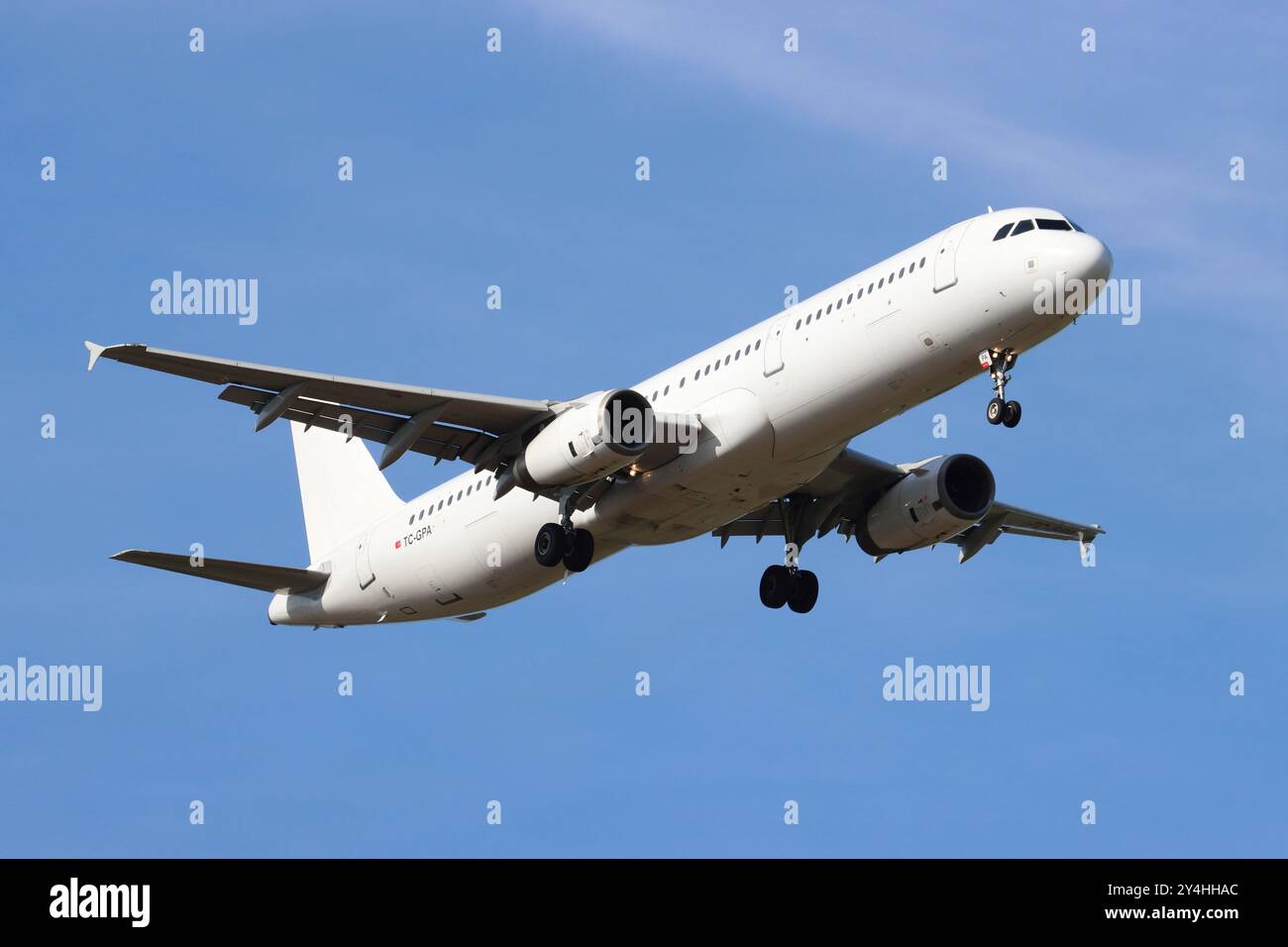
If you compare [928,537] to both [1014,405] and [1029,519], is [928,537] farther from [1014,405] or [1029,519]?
[1014,405]

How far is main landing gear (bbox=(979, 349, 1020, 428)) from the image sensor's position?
3966 centimetres

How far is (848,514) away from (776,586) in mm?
2598

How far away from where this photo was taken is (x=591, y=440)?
139ft

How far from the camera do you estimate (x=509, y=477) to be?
44625 mm

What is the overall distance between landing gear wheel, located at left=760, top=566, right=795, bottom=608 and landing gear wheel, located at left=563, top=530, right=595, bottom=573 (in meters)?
6.62

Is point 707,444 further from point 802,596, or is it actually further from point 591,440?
point 802,596

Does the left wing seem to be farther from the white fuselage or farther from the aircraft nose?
the aircraft nose

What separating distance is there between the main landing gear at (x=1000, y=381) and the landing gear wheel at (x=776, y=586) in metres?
10.6

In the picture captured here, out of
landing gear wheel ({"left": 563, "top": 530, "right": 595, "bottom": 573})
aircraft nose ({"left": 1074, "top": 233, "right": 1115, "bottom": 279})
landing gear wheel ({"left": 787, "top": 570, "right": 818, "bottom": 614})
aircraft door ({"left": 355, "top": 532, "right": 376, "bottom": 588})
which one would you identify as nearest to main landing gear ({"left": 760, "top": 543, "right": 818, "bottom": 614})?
landing gear wheel ({"left": 787, "top": 570, "right": 818, "bottom": 614})

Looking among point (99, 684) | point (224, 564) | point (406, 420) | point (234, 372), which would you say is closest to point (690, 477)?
point (406, 420)

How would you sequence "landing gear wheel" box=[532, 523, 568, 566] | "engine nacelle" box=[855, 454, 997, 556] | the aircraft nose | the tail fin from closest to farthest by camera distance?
the aircraft nose < "landing gear wheel" box=[532, 523, 568, 566] < "engine nacelle" box=[855, 454, 997, 556] < the tail fin

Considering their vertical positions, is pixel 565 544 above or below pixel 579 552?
above

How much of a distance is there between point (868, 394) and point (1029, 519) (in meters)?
13.5

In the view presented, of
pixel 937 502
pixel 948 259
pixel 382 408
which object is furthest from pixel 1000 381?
pixel 382 408
